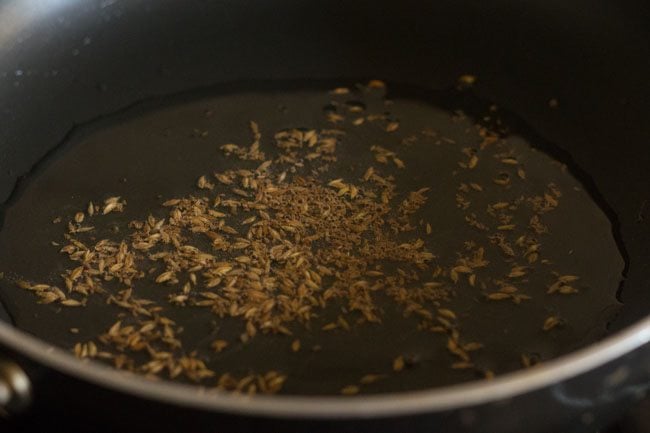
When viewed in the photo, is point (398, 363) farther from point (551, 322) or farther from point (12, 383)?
point (12, 383)

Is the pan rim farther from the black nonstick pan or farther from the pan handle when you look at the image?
the black nonstick pan

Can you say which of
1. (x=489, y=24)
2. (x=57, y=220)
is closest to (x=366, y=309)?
(x=57, y=220)

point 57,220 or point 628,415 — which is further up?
point 57,220

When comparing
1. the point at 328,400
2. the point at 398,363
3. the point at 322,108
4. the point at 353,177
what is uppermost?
the point at 322,108

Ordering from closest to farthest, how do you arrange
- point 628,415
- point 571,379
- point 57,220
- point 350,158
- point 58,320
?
1. point 571,379
2. point 628,415
3. point 58,320
4. point 57,220
5. point 350,158

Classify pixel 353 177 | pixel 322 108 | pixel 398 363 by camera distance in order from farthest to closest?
pixel 322 108, pixel 353 177, pixel 398 363

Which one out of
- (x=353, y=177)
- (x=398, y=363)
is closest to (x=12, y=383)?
(x=398, y=363)

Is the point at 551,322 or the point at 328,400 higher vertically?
the point at 551,322

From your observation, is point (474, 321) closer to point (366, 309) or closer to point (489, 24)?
point (366, 309)
